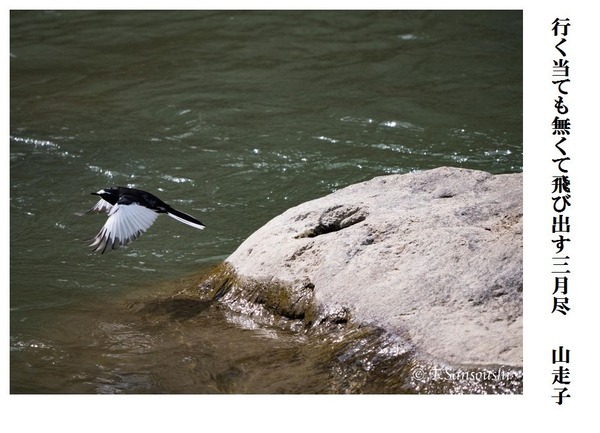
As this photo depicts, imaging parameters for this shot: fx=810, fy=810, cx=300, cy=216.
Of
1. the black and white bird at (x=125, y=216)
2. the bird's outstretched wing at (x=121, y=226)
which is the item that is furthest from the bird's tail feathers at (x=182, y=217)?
the bird's outstretched wing at (x=121, y=226)

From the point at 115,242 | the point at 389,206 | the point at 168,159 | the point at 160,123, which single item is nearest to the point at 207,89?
the point at 160,123

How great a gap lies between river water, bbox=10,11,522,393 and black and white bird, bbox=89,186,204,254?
49 cm

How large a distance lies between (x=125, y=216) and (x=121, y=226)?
0.10 meters

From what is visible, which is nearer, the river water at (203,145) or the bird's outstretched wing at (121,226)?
the river water at (203,145)

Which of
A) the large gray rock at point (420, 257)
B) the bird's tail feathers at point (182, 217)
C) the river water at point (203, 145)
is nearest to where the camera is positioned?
the large gray rock at point (420, 257)

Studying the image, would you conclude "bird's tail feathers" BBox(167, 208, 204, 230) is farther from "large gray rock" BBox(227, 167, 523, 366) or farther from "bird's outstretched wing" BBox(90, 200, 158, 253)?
"large gray rock" BBox(227, 167, 523, 366)

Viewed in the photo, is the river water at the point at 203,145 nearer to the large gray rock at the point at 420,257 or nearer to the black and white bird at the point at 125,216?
the large gray rock at the point at 420,257

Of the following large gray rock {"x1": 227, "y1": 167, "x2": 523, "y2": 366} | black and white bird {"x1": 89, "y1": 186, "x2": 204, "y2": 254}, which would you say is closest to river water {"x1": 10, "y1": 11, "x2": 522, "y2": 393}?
large gray rock {"x1": 227, "y1": 167, "x2": 523, "y2": 366}

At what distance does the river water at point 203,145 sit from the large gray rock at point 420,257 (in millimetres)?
382

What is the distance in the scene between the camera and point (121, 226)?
6.57 metres

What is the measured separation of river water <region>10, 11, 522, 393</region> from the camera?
546 centimetres

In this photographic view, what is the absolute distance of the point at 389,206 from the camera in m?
6.05

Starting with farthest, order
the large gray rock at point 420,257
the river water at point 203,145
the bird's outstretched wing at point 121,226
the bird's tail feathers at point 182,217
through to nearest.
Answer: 1. the bird's tail feathers at point 182,217
2. the bird's outstretched wing at point 121,226
3. the river water at point 203,145
4. the large gray rock at point 420,257

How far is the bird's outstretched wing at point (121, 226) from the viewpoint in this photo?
6531mm
